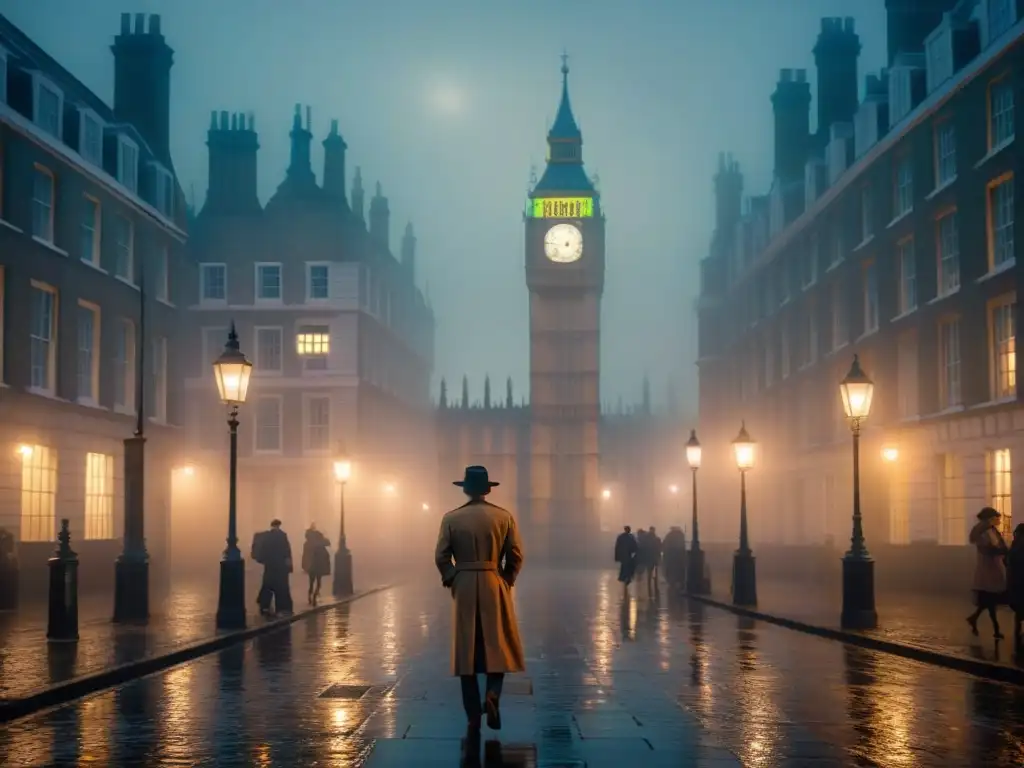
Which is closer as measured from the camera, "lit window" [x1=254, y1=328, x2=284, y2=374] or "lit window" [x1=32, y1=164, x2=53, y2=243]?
"lit window" [x1=32, y1=164, x2=53, y2=243]

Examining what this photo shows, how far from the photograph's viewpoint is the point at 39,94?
3366 cm

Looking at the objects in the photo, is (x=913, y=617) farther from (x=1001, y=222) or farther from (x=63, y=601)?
(x=63, y=601)

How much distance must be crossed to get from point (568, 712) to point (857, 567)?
1183cm

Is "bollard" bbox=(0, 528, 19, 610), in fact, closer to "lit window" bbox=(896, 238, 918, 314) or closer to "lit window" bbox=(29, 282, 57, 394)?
"lit window" bbox=(29, 282, 57, 394)

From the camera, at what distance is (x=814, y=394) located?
164 feet

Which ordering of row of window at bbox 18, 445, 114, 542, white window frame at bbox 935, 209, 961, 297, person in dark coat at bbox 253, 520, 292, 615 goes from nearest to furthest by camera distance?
person in dark coat at bbox 253, 520, 292, 615 < row of window at bbox 18, 445, 114, 542 < white window frame at bbox 935, 209, 961, 297

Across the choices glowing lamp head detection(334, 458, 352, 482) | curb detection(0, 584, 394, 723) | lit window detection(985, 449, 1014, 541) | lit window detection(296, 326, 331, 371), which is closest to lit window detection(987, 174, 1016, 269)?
lit window detection(985, 449, 1014, 541)

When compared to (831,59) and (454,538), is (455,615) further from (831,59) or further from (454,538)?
(831,59)

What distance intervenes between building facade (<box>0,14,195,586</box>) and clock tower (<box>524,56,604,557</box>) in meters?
47.4

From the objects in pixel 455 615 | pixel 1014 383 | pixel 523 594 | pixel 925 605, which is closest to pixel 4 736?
pixel 455 615

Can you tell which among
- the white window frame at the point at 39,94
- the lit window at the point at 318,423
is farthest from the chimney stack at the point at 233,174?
the white window frame at the point at 39,94

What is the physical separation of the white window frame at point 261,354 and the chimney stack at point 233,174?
17.6 feet

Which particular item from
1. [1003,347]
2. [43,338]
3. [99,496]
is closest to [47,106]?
[43,338]

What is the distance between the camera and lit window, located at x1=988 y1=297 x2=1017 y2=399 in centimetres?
3072
